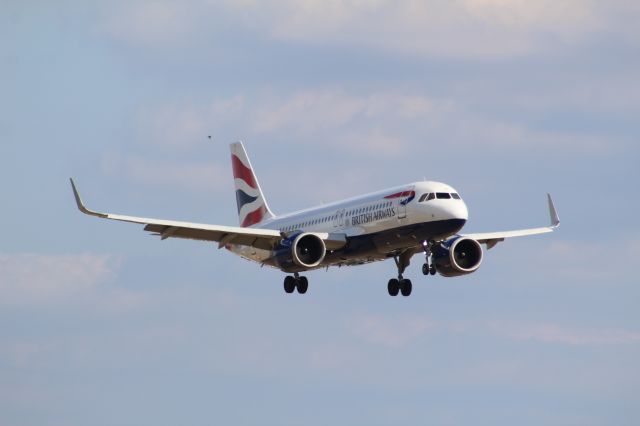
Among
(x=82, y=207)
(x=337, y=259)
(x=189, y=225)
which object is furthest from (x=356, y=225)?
(x=82, y=207)

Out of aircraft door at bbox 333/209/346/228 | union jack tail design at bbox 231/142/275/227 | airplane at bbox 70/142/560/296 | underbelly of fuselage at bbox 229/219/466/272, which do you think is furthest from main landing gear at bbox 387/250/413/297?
union jack tail design at bbox 231/142/275/227

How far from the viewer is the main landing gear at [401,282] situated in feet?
271

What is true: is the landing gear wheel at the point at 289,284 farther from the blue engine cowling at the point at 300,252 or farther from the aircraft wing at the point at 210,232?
the blue engine cowling at the point at 300,252

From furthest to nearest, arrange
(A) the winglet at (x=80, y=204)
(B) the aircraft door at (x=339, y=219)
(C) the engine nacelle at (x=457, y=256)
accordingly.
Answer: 1. (B) the aircraft door at (x=339, y=219)
2. (C) the engine nacelle at (x=457, y=256)
3. (A) the winglet at (x=80, y=204)

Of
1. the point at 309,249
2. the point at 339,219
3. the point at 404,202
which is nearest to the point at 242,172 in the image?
the point at 339,219

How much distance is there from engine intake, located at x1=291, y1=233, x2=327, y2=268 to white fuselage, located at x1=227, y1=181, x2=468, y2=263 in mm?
1289

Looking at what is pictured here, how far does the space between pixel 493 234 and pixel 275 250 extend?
13377 mm

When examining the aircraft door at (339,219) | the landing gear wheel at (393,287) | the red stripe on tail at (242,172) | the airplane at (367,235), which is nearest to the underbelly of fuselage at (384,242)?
the airplane at (367,235)

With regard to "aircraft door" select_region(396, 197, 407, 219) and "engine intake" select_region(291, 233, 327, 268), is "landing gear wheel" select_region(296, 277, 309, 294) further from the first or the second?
"aircraft door" select_region(396, 197, 407, 219)

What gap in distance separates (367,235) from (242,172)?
70.9 ft

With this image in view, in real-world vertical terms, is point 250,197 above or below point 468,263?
above

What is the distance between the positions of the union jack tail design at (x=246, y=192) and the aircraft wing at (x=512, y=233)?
13990mm

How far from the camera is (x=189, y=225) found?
77.4 meters

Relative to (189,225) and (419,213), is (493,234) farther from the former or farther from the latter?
(189,225)
